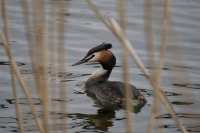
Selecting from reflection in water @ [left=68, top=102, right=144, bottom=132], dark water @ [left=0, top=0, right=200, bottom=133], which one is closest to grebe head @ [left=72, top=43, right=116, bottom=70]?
dark water @ [left=0, top=0, right=200, bottom=133]

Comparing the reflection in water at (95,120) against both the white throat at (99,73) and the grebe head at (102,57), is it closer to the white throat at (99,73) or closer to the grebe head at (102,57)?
the white throat at (99,73)

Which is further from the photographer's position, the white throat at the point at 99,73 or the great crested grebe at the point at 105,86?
the white throat at the point at 99,73

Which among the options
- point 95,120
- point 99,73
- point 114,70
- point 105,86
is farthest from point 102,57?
point 95,120

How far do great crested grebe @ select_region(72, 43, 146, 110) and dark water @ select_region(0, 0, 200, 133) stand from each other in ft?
0.47

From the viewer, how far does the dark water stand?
447 cm

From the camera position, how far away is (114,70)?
903 cm

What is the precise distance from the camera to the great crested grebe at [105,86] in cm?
734

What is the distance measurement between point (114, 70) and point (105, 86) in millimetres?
1332

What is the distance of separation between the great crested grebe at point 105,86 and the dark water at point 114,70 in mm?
143

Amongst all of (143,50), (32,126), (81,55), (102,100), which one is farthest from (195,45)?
(32,126)

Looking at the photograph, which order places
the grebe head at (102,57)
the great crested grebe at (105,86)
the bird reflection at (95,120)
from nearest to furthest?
1. the bird reflection at (95,120)
2. the great crested grebe at (105,86)
3. the grebe head at (102,57)

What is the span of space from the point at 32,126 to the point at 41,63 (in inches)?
97.8

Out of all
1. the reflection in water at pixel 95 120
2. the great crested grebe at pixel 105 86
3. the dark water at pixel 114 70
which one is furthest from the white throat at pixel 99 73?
the reflection in water at pixel 95 120

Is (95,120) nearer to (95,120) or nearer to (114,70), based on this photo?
(95,120)
